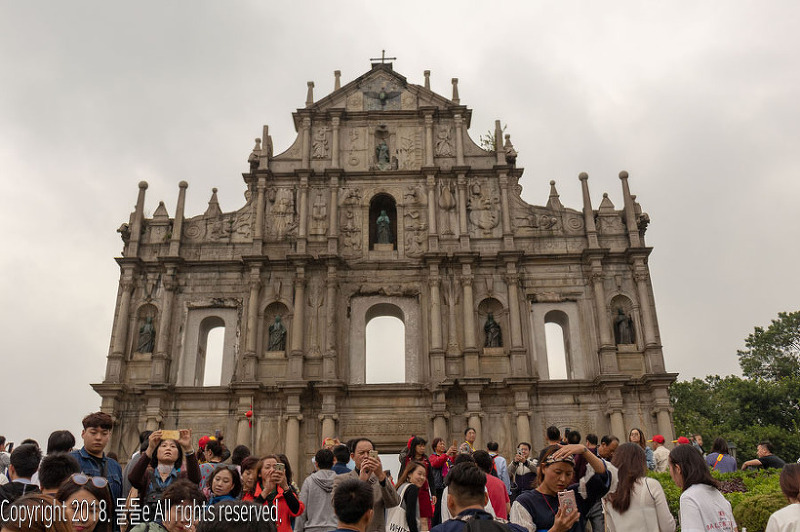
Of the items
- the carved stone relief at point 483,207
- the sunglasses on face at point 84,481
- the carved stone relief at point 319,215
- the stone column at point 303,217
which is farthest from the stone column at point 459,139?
the sunglasses on face at point 84,481

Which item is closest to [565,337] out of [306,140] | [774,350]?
[306,140]

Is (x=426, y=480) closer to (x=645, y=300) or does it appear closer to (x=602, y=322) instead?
(x=602, y=322)

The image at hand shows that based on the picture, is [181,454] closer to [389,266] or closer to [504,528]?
[504,528]

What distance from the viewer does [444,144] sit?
25.7 meters

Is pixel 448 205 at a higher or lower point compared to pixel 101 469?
higher

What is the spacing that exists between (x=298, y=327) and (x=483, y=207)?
7.97 meters

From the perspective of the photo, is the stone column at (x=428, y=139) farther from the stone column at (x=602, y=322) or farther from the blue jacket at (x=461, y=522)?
the blue jacket at (x=461, y=522)

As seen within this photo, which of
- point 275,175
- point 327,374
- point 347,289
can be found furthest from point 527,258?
point 275,175

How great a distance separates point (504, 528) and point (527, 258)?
20.0 m

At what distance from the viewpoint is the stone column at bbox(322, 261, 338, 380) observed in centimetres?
2156

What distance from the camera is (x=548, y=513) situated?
16.9 feet

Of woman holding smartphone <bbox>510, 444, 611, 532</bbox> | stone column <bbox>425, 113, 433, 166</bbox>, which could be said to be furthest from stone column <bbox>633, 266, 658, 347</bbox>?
woman holding smartphone <bbox>510, 444, 611, 532</bbox>

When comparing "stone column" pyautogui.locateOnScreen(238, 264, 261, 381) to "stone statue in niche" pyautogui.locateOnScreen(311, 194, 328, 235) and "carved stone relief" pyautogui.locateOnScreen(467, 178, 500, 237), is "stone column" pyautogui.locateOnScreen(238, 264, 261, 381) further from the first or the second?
"carved stone relief" pyautogui.locateOnScreen(467, 178, 500, 237)

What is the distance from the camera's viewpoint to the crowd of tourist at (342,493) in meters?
4.34
